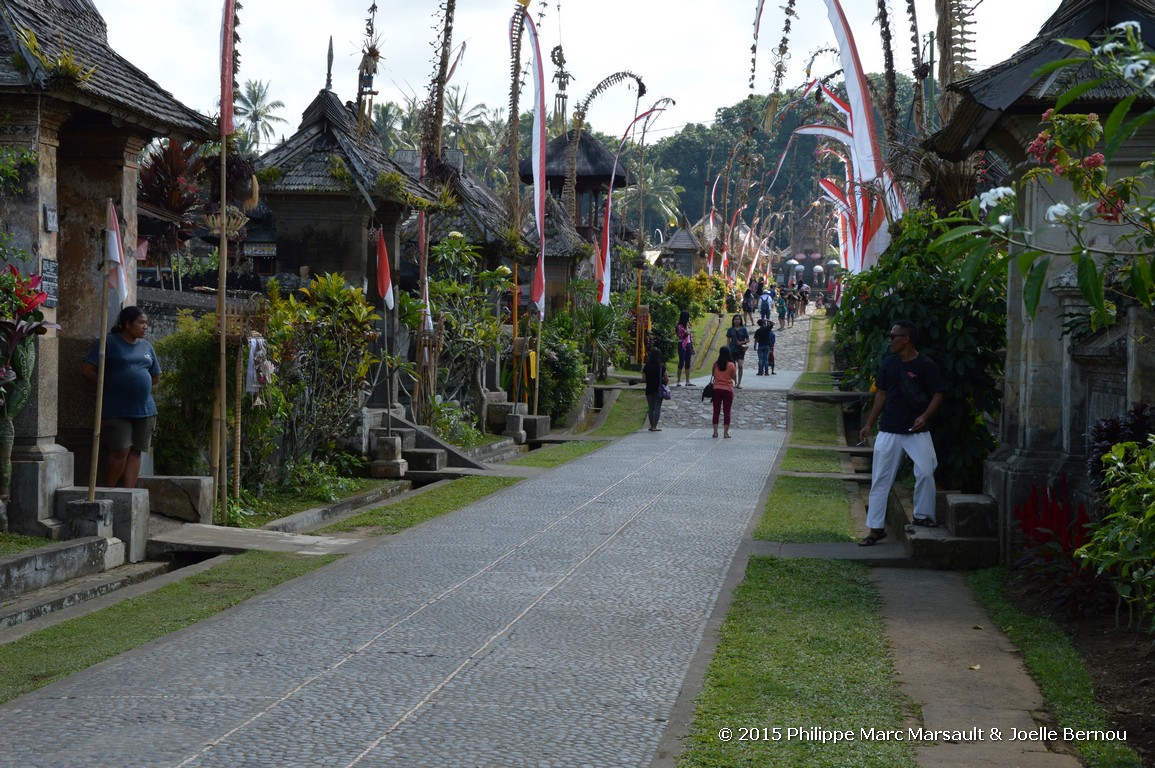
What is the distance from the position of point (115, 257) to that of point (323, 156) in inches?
284

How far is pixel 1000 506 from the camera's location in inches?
389

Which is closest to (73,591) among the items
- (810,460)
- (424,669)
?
(424,669)

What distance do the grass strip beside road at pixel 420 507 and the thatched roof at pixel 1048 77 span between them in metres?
6.42

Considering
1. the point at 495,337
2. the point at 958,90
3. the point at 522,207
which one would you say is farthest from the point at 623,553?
the point at 522,207

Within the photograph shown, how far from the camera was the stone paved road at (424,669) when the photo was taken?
5.32m

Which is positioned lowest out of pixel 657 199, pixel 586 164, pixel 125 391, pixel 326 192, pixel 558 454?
pixel 558 454

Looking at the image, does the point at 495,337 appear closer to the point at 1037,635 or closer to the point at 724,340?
the point at 1037,635

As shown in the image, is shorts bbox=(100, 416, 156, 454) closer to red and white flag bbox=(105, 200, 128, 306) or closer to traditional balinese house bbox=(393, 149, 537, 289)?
red and white flag bbox=(105, 200, 128, 306)

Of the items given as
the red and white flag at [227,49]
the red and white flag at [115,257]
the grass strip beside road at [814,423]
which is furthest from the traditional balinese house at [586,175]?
the red and white flag at [115,257]

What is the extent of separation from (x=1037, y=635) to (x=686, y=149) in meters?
107

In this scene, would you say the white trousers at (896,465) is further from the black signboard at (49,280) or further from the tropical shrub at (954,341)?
the black signboard at (49,280)

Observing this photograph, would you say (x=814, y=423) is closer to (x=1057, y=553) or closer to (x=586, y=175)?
(x=1057, y=553)

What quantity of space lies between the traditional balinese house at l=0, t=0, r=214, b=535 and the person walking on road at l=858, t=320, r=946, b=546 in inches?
247

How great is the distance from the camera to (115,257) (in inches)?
411
